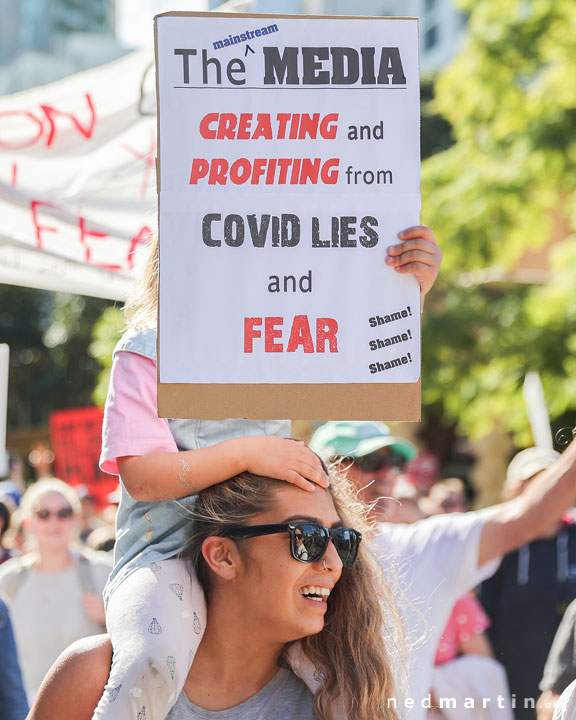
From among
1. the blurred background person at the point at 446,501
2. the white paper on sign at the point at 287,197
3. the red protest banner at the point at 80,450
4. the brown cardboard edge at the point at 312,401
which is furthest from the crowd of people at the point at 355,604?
the red protest banner at the point at 80,450

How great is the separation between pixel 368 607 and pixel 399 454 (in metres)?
1.61

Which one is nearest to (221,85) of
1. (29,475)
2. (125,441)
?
(125,441)

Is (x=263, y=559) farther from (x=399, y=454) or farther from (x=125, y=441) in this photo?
(x=399, y=454)

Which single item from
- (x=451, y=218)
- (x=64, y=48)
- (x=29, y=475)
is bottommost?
(x=29, y=475)

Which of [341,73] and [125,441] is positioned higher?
[341,73]

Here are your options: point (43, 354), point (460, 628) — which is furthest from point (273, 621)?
point (43, 354)

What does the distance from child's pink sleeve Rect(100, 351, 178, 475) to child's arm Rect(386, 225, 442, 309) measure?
569mm

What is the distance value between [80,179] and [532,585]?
9.26 feet

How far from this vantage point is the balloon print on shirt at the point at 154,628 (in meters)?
2.17

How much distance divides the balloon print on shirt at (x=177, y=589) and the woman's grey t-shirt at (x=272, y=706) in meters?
0.19

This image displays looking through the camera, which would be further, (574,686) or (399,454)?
(399,454)

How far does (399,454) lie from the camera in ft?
13.4

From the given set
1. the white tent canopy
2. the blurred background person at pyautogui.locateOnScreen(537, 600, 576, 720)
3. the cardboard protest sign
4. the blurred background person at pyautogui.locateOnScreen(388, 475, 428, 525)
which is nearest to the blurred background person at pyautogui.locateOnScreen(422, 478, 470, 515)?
the blurred background person at pyautogui.locateOnScreen(388, 475, 428, 525)

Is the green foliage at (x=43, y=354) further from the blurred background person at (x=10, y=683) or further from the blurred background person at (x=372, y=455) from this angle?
the blurred background person at (x=10, y=683)
